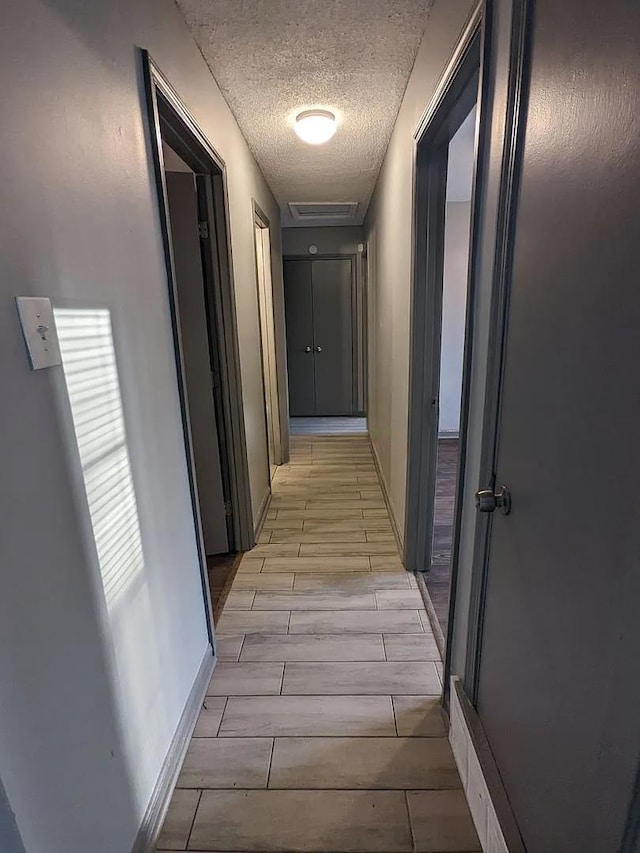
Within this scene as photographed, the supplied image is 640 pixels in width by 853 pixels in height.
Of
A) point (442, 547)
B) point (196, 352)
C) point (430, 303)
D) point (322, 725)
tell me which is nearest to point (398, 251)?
point (430, 303)

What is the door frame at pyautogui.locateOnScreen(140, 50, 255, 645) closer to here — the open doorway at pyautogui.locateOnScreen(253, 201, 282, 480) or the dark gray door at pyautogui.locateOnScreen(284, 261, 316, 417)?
the open doorway at pyautogui.locateOnScreen(253, 201, 282, 480)

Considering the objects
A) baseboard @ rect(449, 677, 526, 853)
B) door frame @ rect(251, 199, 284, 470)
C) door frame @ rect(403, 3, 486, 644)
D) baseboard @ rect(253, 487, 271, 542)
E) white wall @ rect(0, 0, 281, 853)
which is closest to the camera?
white wall @ rect(0, 0, 281, 853)

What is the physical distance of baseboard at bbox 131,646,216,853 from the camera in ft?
3.88

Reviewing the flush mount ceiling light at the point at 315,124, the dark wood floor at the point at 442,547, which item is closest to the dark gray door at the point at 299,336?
the dark wood floor at the point at 442,547

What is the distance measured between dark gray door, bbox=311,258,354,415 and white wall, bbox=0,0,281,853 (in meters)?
4.29

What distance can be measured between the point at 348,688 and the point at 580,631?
3.89ft

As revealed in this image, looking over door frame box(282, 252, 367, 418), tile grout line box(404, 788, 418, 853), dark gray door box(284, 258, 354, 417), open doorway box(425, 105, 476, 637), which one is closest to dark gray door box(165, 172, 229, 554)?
open doorway box(425, 105, 476, 637)

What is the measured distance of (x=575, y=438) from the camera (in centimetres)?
74

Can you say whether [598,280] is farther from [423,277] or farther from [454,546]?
[423,277]

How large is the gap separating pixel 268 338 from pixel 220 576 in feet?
6.96

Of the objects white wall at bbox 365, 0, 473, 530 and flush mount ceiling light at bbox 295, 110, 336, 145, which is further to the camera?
flush mount ceiling light at bbox 295, 110, 336, 145

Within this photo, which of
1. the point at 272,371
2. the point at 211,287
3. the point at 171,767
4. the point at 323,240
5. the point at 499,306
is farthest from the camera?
the point at 323,240

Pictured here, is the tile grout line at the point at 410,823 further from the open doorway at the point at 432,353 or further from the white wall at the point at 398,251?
the white wall at the point at 398,251

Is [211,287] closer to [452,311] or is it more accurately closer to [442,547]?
[442,547]
